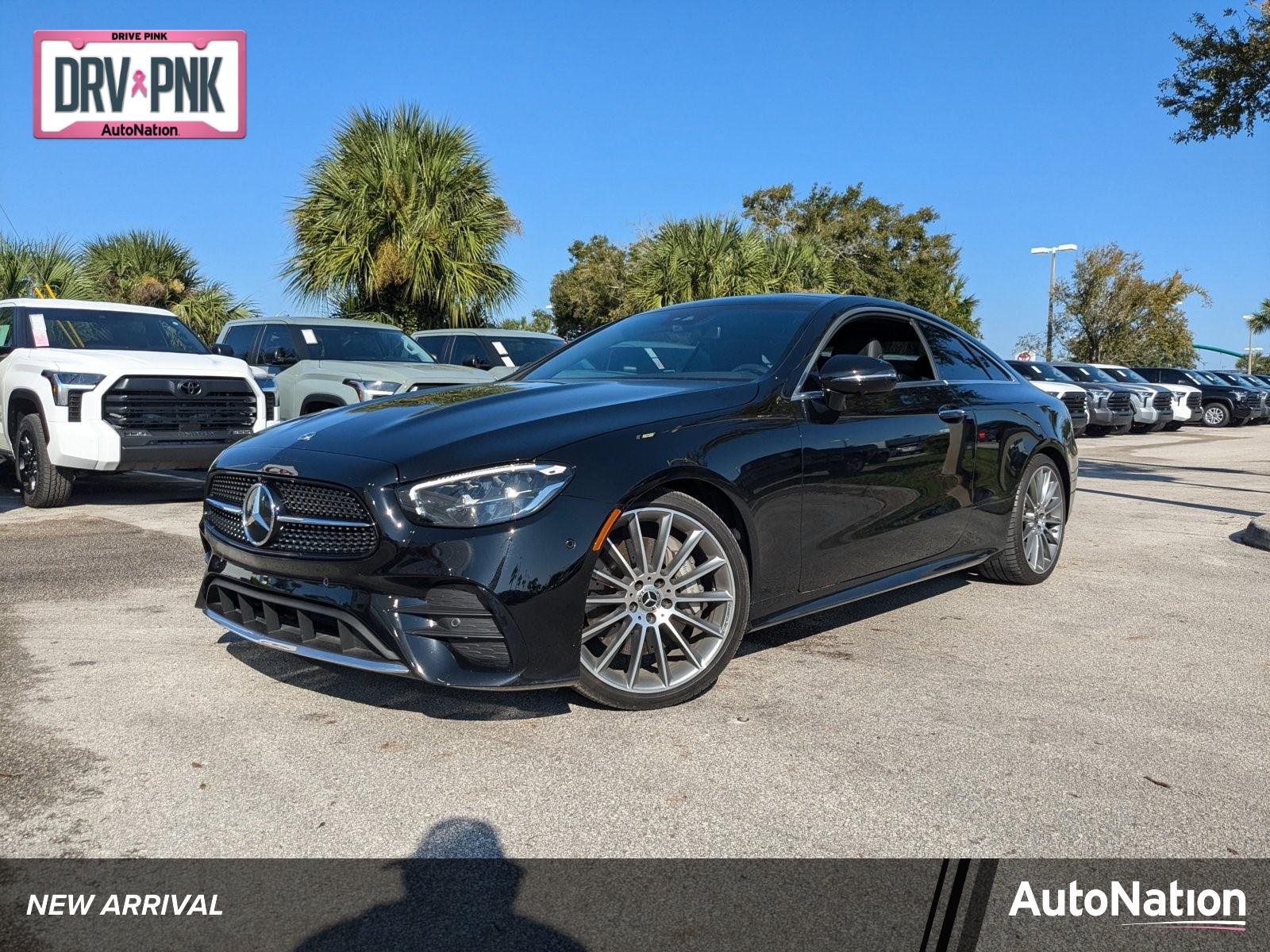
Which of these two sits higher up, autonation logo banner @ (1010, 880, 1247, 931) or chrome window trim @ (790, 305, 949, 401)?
chrome window trim @ (790, 305, 949, 401)

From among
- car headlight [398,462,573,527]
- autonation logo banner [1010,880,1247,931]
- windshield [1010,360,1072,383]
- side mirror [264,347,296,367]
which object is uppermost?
windshield [1010,360,1072,383]

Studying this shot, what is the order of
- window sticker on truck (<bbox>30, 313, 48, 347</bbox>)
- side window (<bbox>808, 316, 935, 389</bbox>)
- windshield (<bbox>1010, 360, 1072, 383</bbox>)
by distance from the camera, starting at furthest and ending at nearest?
windshield (<bbox>1010, 360, 1072, 383</bbox>) < window sticker on truck (<bbox>30, 313, 48, 347</bbox>) < side window (<bbox>808, 316, 935, 389</bbox>)

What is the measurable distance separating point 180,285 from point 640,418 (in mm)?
24236

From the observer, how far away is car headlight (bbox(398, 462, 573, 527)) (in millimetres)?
3490

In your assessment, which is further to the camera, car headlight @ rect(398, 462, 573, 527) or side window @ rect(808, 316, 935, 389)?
side window @ rect(808, 316, 935, 389)

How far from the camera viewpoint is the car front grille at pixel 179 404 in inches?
353

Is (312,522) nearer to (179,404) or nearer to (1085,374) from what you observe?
(179,404)

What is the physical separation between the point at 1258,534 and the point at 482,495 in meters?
6.59

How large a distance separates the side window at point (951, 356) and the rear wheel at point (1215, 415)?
97.7 ft

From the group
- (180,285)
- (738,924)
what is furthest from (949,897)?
(180,285)

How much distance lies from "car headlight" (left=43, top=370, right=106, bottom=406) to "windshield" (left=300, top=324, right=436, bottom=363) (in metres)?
3.15

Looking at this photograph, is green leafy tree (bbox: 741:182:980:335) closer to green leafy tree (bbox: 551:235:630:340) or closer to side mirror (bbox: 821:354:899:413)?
green leafy tree (bbox: 551:235:630:340)

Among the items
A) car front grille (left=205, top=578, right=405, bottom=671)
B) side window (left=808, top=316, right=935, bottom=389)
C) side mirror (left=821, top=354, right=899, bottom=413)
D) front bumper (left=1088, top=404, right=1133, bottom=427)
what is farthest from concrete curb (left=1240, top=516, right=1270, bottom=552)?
front bumper (left=1088, top=404, right=1133, bottom=427)

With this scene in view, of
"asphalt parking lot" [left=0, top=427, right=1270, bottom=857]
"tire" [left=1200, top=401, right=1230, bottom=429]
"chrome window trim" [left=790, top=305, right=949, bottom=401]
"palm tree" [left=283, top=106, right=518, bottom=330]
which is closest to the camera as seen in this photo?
"asphalt parking lot" [left=0, top=427, right=1270, bottom=857]
